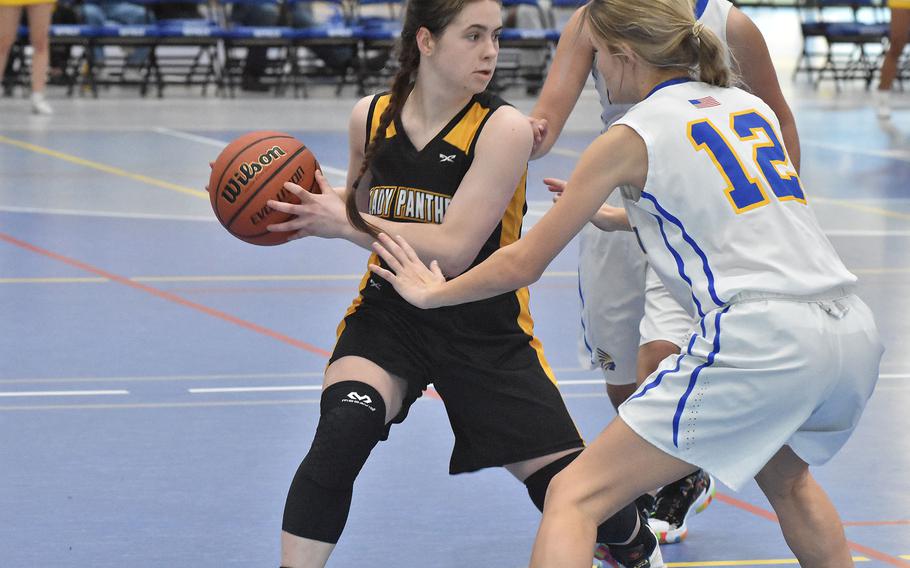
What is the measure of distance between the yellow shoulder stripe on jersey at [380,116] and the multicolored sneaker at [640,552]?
1.08 metres

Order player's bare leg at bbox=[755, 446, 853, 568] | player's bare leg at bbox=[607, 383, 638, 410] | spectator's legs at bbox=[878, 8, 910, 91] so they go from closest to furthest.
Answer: player's bare leg at bbox=[755, 446, 853, 568] < player's bare leg at bbox=[607, 383, 638, 410] < spectator's legs at bbox=[878, 8, 910, 91]

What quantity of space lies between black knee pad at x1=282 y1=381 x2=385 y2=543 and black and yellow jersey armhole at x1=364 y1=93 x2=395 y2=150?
25.9 inches

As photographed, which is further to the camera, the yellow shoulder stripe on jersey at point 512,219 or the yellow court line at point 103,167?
the yellow court line at point 103,167

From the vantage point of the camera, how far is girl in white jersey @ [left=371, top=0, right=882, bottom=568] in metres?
2.58

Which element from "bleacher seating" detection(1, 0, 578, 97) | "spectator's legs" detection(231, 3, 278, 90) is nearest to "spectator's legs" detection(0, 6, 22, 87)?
"bleacher seating" detection(1, 0, 578, 97)

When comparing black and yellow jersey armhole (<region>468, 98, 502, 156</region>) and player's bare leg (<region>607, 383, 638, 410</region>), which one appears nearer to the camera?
black and yellow jersey armhole (<region>468, 98, 502, 156</region>)

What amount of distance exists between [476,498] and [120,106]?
39.2 feet

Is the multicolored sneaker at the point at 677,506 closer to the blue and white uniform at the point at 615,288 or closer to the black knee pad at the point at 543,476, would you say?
the blue and white uniform at the point at 615,288

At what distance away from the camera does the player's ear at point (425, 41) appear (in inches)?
127

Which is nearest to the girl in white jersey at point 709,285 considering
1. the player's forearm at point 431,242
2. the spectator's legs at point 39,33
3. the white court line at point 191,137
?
the player's forearm at point 431,242

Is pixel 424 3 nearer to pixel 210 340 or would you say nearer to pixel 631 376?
pixel 631 376

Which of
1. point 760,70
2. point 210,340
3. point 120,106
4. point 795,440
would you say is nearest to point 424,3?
point 760,70

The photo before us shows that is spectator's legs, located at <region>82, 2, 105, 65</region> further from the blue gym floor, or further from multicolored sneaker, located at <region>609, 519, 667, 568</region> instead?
multicolored sneaker, located at <region>609, 519, 667, 568</region>

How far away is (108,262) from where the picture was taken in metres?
7.38
